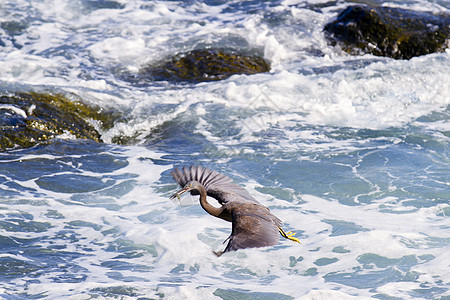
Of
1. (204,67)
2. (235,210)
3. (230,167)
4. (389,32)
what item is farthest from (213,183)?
(389,32)

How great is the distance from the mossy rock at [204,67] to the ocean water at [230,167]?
32 cm

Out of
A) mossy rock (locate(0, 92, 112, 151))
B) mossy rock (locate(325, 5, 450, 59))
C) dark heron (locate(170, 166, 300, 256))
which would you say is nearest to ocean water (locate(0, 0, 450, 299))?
mossy rock (locate(0, 92, 112, 151))

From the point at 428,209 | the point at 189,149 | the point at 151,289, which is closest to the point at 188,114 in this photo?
the point at 189,149

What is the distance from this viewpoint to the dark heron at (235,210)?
367 centimetres

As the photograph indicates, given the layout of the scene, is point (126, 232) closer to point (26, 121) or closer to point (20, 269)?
point (20, 269)

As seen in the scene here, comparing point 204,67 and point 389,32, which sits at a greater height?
point 389,32

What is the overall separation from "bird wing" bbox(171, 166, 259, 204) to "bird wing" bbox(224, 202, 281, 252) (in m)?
0.23

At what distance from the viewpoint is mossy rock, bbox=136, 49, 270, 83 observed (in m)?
10.2

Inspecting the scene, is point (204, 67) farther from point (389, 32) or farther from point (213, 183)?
point (213, 183)

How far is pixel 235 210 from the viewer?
4.22 m

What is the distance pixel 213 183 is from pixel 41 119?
12.5 feet

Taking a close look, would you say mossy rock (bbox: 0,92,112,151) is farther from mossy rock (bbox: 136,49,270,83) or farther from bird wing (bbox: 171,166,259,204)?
bird wing (bbox: 171,166,259,204)

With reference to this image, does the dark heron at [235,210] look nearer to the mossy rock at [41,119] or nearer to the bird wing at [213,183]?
the bird wing at [213,183]

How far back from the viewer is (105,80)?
9977mm
